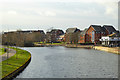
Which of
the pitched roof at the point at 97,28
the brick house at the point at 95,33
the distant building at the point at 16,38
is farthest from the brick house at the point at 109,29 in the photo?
the distant building at the point at 16,38

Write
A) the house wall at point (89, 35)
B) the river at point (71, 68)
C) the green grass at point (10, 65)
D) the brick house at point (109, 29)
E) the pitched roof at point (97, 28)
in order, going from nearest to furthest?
the green grass at point (10, 65) < the river at point (71, 68) < the pitched roof at point (97, 28) < the brick house at point (109, 29) < the house wall at point (89, 35)

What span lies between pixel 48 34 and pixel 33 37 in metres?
21.6

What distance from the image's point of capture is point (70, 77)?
74.5 ft

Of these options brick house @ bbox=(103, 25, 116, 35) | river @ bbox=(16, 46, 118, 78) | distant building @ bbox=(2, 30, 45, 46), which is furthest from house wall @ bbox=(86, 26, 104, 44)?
river @ bbox=(16, 46, 118, 78)

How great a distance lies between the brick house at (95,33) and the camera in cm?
10412

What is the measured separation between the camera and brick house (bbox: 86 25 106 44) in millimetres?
104125

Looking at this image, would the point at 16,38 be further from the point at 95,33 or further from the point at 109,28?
the point at 109,28

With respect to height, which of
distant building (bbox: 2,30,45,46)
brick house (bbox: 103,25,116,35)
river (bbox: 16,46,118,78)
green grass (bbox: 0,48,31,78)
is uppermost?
brick house (bbox: 103,25,116,35)

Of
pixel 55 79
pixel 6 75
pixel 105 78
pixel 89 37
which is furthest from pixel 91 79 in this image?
pixel 89 37

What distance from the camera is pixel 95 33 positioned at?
10412 cm

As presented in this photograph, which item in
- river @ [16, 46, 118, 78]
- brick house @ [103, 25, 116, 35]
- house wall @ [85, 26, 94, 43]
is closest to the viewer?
river @ [16, 46, 118, 78]

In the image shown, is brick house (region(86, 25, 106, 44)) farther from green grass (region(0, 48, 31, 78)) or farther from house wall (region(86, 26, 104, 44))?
green grass (region(0, 48, 31, 78))

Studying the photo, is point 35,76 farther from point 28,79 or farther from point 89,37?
point 89,37

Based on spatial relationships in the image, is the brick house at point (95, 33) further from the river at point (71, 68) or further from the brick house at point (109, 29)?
the river at point (71, 68)
